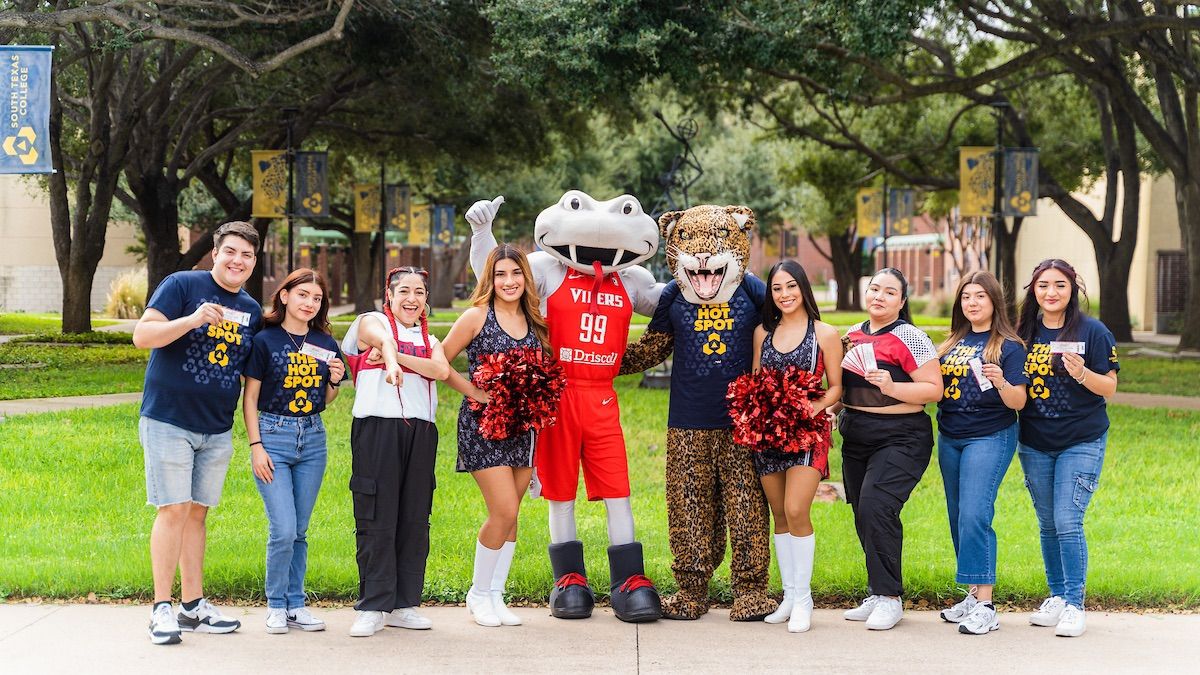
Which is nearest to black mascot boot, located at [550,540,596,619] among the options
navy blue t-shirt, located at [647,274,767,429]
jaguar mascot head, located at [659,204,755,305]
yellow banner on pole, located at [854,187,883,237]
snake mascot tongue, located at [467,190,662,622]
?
snake mascot tongue, located at [467,190,662,622]

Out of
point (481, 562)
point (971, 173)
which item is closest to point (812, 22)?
point (971, 173)

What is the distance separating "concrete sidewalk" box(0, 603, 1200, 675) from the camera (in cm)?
507

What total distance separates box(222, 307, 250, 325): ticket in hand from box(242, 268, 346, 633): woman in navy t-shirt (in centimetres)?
11

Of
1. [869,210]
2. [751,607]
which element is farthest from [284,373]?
[869,210]

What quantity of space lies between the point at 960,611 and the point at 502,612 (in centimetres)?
216

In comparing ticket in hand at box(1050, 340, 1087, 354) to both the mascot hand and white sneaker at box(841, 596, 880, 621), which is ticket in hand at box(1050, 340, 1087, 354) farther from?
the mascot hand

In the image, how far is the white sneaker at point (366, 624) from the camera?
5480 millimetres

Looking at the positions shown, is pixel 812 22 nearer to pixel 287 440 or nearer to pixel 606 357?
pixel 606 357

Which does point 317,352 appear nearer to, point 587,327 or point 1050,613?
point 587,327

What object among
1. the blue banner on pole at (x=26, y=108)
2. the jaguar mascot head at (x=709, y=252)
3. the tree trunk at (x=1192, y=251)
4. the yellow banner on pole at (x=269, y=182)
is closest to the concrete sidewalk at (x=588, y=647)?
the jaguar mascot head at (x=709, y=252)

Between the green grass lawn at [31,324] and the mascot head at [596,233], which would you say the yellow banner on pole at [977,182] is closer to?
the green grass lawn at [31,324]

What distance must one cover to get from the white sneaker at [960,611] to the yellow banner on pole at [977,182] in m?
18.2

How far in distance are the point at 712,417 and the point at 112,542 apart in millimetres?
3528

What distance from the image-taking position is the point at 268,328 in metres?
5.60
